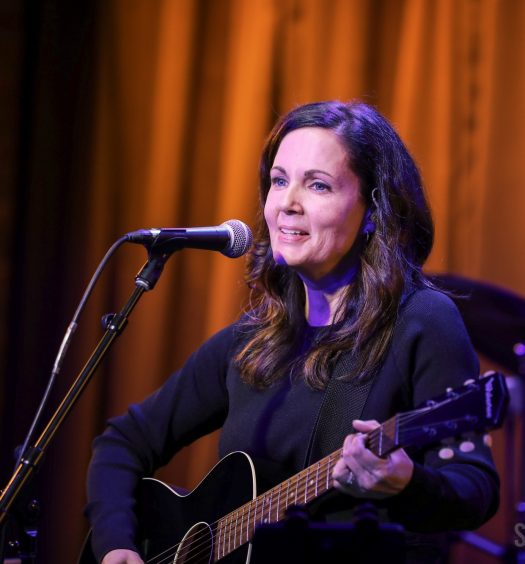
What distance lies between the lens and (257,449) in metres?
2.65

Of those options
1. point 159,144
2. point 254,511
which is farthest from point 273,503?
point 159,144

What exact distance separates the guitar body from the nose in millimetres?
722

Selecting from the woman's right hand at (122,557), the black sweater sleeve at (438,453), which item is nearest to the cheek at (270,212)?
the black sweater sleeve at (438,453)

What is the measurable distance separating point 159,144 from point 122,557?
2042 millimetres

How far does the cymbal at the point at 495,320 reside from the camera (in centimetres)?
292

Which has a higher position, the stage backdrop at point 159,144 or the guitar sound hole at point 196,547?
the stage backdrop at point 159,144

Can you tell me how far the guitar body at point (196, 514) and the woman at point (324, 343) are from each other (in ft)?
0.18

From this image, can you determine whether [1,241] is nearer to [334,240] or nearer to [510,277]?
[334,240]

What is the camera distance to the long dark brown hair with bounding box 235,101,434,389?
2.55 meters

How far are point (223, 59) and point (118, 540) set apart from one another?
2299 millimetres

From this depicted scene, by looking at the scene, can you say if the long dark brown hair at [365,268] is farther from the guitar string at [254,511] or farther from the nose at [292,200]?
the guitar string at [254,511]

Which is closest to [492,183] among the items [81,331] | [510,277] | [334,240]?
[510,277]

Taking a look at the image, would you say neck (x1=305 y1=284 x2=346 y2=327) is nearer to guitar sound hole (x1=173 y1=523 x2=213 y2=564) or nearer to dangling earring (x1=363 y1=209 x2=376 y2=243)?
dangling earring (x1=363 y1=209 x2=376 y2=243)

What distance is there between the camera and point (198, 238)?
2293 mm
